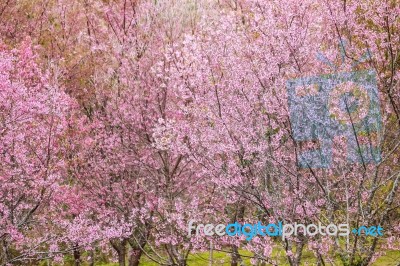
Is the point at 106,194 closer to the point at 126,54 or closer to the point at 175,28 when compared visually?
the point at 126,54

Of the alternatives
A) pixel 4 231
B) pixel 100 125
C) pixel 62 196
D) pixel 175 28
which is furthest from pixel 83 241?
pixel 175 28

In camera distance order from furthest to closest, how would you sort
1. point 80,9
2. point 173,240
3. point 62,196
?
point 80,9 → point 62,196 → point 173,240

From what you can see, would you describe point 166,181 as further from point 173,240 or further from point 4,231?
point 4,231

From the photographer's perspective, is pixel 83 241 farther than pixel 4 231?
Yes

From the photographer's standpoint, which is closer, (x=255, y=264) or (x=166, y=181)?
(x=255, y=264)

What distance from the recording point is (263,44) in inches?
343

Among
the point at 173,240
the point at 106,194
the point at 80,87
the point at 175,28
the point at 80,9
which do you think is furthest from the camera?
the point at 80,9

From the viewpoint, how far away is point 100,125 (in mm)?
13000

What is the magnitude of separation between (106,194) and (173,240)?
146 inches

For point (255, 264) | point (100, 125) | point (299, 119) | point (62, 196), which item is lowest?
point (255, 264)

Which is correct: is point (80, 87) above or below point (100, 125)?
above

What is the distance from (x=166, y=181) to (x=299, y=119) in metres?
4.42

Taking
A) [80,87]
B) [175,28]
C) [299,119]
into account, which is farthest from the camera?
[80,87]

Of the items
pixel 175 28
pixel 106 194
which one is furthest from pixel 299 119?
pixel 106 194
